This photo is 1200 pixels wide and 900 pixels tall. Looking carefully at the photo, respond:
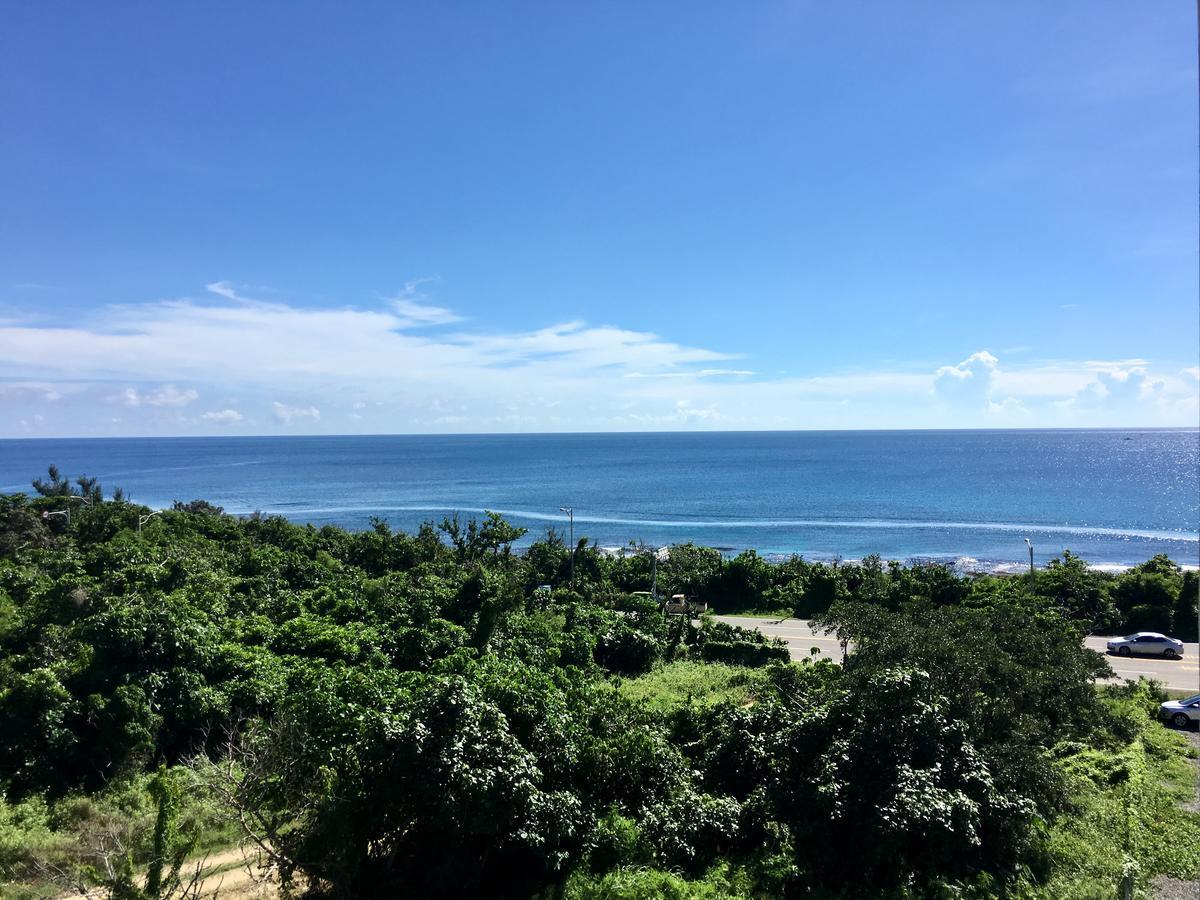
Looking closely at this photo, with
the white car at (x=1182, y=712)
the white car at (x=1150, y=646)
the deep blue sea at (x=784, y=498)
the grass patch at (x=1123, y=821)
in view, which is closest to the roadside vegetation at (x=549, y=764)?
the grass patch at (x=1123, y=821)

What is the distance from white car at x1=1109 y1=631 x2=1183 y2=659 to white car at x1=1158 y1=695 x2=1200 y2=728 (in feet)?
34.2

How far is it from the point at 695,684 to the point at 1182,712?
15.1m

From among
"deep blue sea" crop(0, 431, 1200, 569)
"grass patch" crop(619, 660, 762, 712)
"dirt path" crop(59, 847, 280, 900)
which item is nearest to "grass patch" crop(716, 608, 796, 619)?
"grass patch" crop(619, 660, 762, 712)

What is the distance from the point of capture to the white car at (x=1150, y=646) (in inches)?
Answer: 1196

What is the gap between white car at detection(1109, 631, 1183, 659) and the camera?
30391mm

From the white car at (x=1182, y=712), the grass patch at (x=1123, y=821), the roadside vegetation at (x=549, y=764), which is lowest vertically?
the white car at (x=1182, y=712)

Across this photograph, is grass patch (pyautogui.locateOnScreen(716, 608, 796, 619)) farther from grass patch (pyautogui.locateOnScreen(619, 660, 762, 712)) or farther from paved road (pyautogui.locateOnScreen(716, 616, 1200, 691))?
grass patch (pyautogui.locateOnScreen(619, 660, 762, 712))

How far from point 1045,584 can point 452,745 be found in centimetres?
3900

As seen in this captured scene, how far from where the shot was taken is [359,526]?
293 ft

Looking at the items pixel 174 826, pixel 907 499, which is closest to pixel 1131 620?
pixel 174 826

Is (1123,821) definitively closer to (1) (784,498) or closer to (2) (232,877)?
(2) (232,877)

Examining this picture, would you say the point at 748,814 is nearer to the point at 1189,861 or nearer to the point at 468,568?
the point at 1189,861

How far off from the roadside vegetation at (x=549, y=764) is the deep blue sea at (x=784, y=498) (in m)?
53.5

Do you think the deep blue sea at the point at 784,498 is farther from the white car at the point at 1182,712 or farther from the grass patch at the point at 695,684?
the white car at the point at 1182,712
